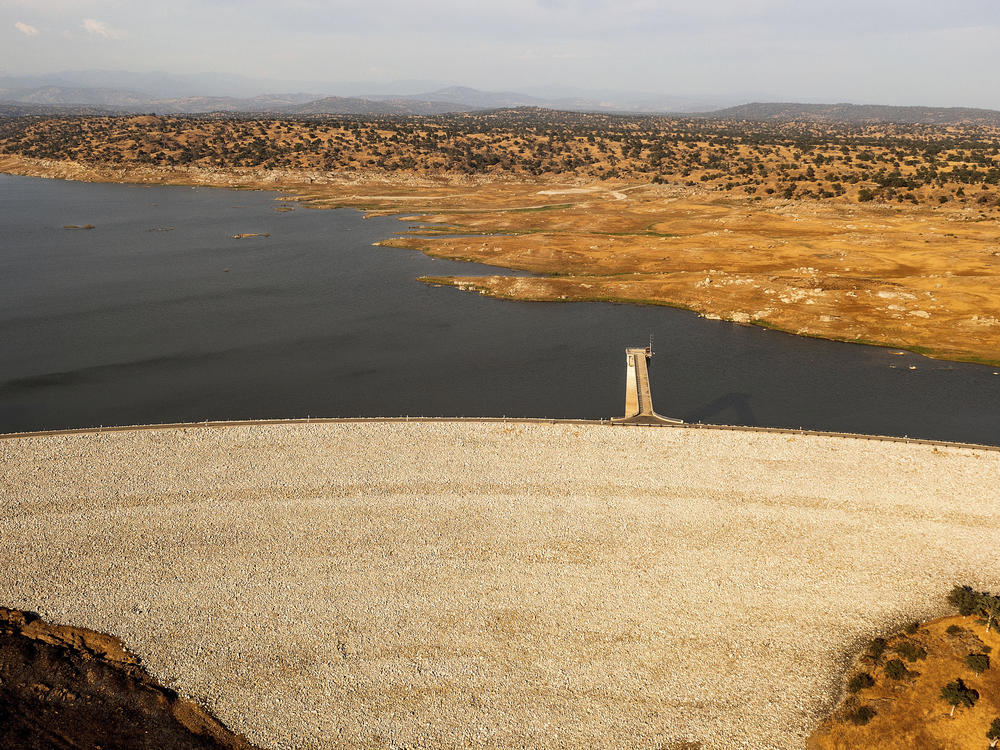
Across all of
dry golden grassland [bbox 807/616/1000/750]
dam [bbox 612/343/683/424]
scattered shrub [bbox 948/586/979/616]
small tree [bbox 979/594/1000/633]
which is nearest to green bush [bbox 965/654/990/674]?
dry golden grassland [bbox 807/616/1000/750]

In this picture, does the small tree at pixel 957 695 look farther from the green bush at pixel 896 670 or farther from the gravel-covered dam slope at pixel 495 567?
the gravel-covered dam slope at pixel 495 567

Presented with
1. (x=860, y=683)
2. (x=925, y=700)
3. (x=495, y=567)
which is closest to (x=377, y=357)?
(x=495, y=567)

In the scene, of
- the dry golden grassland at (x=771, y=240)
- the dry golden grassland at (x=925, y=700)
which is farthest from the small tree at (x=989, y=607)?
the dry golden grassland at (x=771, y=240)

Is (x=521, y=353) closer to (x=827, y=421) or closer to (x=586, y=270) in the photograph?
(x=827, y=421)

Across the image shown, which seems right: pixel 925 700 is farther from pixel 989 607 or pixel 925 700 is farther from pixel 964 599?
pixel 964 599

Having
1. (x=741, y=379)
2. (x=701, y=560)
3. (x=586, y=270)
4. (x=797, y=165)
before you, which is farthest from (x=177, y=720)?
(x=797, y=165)

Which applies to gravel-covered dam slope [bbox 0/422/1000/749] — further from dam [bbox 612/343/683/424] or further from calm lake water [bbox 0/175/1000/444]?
calm lake water [bbox 0/175/1000/444]
